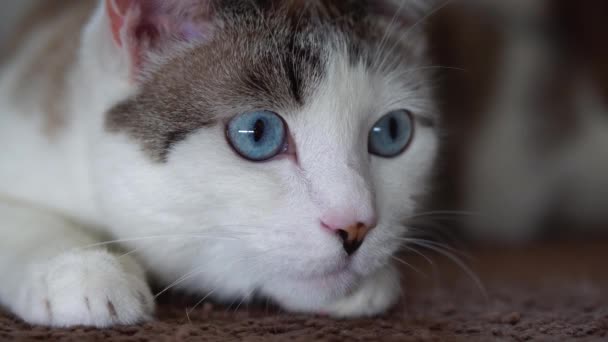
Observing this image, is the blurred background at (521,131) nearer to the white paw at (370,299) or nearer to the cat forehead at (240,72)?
the white paw at (370,299)

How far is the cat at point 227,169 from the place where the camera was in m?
1.32

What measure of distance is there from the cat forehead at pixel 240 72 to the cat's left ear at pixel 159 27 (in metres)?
0.03

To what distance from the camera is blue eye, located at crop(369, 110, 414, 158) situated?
1.57m

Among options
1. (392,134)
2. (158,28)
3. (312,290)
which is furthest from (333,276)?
(158,28)

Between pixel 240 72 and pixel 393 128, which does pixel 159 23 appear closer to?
pixel 240 72

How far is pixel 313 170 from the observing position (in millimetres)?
1353

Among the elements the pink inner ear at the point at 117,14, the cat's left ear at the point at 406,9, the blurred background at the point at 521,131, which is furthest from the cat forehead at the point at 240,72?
the blurred background at the point at 521,131

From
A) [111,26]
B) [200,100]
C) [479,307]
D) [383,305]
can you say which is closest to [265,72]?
[200,100]

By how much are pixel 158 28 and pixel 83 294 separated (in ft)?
2.03

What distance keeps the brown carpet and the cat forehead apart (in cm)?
38

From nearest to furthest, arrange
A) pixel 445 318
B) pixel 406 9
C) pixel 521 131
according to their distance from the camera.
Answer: pixel 445 318 → pixel 406 9 → pixel 521 131

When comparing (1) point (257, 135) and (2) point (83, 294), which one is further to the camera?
(1) point (257, 135)

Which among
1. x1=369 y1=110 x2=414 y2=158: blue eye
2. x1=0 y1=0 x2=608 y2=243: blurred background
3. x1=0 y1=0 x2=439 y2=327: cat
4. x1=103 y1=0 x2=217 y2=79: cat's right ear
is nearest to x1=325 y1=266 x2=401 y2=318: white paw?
x1=0 y1=0 x2=439 y2=327: cat

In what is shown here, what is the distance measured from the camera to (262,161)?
140 cm
